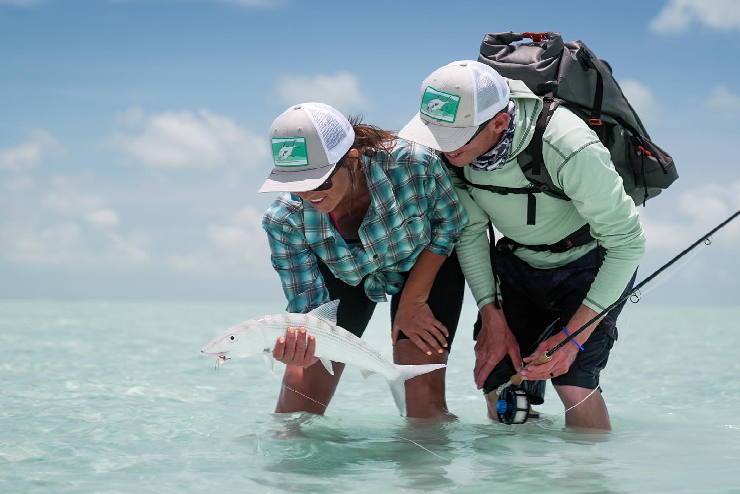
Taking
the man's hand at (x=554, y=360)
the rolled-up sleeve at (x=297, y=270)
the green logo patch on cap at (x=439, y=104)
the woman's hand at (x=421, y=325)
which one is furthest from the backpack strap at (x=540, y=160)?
the rolled-up sleeve at (x=297, y=270)

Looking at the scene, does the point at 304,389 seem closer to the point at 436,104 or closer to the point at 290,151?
the point at 290,151

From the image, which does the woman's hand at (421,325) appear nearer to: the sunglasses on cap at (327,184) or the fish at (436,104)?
the sunglasses on cap at (327,184)

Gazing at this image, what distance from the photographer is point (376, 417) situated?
5715 millimetres

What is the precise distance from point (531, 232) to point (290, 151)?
1517mm

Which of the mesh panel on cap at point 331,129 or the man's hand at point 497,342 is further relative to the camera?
the man's hand at point 497,342

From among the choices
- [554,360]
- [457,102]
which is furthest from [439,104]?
[554,360]

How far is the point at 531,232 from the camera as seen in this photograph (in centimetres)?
436

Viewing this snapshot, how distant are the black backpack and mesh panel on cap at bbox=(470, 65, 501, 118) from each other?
0.33 metres

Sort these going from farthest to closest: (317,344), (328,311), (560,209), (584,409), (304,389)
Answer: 1. (304,389)
2. (584,409)
3. (560,209)
4. (328,311)
5. (317,344)

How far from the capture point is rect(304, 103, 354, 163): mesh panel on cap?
12.5 feet

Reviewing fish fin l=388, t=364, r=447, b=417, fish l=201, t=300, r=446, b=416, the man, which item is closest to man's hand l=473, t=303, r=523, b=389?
the man

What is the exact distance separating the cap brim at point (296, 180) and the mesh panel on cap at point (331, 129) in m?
0.08

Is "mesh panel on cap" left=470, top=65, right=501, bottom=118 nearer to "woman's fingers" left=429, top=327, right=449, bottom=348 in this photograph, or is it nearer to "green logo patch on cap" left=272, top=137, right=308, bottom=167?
"green logo patch on cap" left=272, top=137, right=308, bottom=167

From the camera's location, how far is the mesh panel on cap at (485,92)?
375cm
